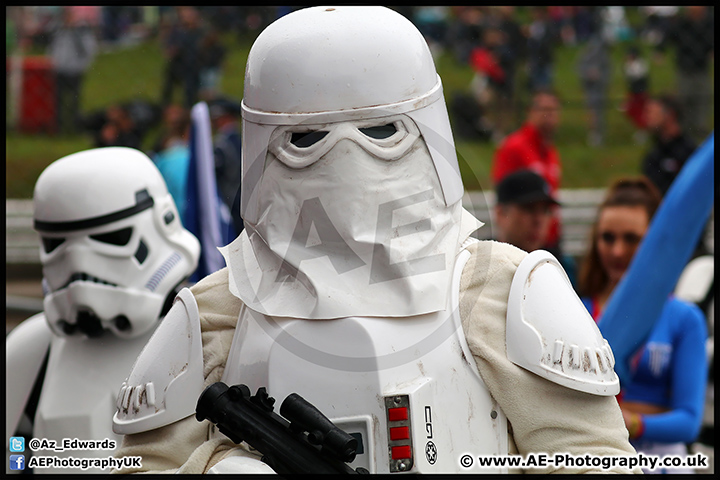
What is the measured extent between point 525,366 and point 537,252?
278 mm

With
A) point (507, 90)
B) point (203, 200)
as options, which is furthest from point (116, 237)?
point (507, 90)

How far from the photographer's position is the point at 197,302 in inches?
95.5

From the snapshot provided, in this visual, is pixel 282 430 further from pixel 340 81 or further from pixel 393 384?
pixel 340 81

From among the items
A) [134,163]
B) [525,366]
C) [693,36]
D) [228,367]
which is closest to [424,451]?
[525,366]

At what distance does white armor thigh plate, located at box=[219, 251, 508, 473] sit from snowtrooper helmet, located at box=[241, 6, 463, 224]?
32 cm

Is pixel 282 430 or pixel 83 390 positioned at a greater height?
pixel 282 430

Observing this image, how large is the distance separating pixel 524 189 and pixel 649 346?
2.57ft

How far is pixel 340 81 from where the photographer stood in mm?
2184

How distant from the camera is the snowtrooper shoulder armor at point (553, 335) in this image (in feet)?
6.97

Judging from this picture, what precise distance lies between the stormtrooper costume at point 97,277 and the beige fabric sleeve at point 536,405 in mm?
1526

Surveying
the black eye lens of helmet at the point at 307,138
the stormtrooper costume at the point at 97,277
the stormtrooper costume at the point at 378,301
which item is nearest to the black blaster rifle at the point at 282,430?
the stormtrooper costume at the point at 378,301

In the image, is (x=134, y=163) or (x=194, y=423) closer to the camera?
(x=194, y=423)

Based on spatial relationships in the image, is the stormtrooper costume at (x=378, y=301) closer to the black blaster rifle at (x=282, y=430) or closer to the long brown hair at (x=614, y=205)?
the black blaster rifle at (x=282, y=430)

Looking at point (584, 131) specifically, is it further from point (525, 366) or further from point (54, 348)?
point (525, 366)
